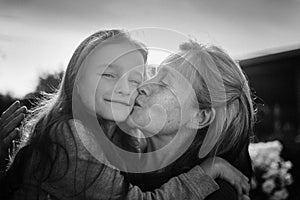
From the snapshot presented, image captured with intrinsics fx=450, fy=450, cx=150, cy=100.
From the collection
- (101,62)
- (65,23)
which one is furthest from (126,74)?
(65,23)

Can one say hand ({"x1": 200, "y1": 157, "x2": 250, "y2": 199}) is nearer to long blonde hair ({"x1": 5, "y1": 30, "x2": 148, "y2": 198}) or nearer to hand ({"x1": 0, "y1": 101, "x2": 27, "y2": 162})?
long blonde hair ({"x1": 5, "y1": 30, "x2": 148, "y2": 198})

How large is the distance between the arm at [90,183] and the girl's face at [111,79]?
0.11m

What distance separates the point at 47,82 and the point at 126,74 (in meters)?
0.26

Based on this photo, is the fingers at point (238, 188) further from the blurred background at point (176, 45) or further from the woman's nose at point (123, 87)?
the woman's nose at point (123, 87)

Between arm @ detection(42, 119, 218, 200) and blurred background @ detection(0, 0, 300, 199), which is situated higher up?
blurred background @ detection(0, 0, 300, 199)

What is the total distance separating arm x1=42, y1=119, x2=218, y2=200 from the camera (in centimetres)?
115

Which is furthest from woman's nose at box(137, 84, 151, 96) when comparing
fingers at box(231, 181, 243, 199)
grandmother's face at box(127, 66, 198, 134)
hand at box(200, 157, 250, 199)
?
fingers at box(231, 181, 243, 199)

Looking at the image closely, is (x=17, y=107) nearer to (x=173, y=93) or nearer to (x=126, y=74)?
(x=126, y=74)

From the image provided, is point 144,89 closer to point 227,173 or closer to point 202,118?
point 202,118

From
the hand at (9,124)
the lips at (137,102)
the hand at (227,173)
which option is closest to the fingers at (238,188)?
the hand at (227,173)

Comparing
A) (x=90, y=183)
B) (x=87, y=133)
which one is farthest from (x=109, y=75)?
Answer: (x=90, y=183)

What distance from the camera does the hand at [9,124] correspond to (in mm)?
1294

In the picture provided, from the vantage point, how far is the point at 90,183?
115cm

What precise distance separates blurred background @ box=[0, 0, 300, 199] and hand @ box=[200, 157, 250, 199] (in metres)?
0.15
